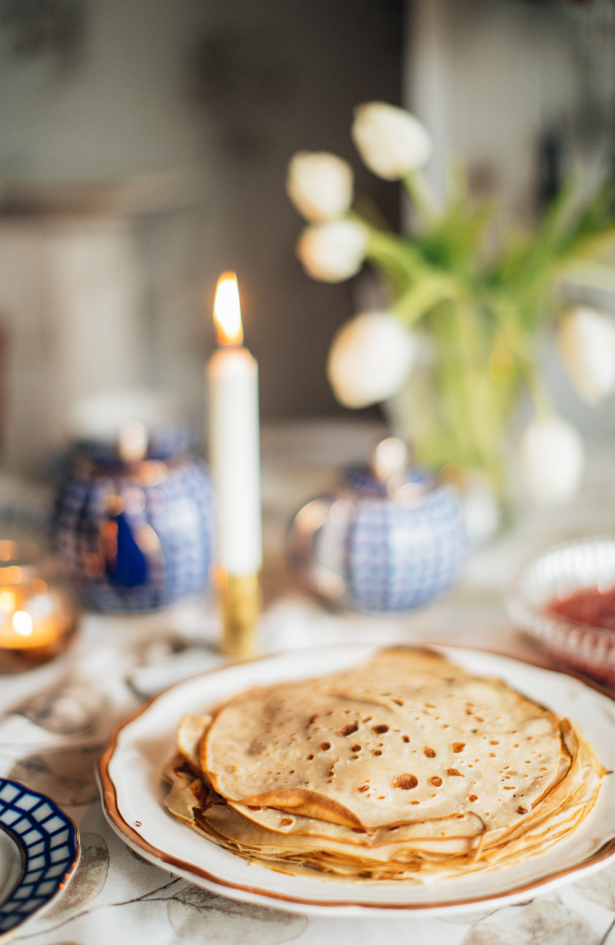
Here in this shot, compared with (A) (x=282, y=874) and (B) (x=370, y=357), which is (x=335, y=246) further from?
(A) (x=282, y=874)

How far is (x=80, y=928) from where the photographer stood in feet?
1.09

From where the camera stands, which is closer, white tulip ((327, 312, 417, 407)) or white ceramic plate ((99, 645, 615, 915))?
white ceramic plate ((99, 645, 615, 915))

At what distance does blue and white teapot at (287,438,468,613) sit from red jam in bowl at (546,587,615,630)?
0.11 metres

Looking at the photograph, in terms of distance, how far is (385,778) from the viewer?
351mm

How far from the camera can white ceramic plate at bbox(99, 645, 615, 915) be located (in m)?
0.30

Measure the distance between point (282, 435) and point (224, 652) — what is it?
683mm

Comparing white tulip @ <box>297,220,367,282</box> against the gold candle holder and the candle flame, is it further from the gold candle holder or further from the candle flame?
the gold candle holder

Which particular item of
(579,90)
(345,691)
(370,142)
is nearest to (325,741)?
(345,691)

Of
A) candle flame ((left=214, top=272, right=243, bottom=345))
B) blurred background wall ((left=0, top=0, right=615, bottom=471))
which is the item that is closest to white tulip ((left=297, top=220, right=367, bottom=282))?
candle flame ((left=214, top=272, right=243, bottom=345))

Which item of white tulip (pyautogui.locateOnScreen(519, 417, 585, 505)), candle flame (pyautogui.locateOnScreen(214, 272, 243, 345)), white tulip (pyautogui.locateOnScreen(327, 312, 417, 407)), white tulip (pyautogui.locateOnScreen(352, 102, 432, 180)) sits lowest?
white tulip (pyautogui.locateOnScreen(519, 417, 585, 505))

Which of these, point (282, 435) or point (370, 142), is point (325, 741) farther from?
point (282, 435)

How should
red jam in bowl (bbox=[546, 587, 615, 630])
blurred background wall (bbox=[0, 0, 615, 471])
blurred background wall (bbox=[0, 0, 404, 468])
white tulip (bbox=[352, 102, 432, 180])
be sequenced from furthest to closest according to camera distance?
blurred background wall (bbox=[0, 0, 404, 468]) → blurred background wall (bbox=[0, 0, 615, 471]) → white tulip (bbox=[352, 102, 432, 180]) → red jam in bowl (bbox=[546, 587, 615, 630])

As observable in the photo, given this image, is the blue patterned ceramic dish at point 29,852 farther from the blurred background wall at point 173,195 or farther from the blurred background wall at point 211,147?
the blurred background wall at point 173,195

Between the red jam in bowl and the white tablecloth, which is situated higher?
the red jam in bowl
